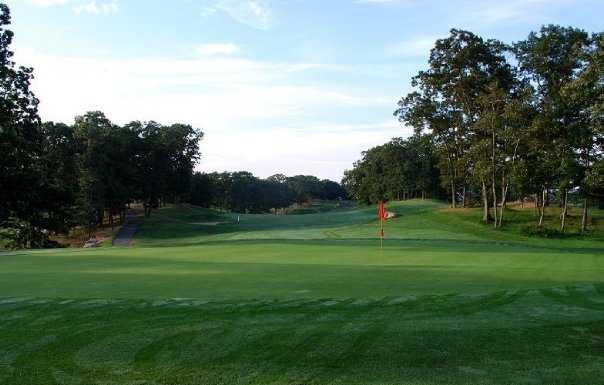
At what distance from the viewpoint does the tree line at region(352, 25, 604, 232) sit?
39.3 meters

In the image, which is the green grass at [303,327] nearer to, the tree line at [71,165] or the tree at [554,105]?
the tree line at [71,165]

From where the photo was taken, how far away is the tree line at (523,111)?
3931 cm

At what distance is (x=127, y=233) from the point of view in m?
55.8

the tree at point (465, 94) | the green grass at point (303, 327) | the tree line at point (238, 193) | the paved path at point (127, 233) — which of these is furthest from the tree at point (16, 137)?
the tree line at point (238, 193)

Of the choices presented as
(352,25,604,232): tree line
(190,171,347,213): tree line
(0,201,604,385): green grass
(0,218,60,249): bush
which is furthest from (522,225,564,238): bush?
(190,171,347,213): tree line

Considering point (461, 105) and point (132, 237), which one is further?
point (132, 237)

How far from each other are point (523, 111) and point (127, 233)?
3987 cm

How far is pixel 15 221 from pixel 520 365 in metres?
50.2

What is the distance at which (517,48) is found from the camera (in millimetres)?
45219

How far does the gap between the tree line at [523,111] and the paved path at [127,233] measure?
2909cm

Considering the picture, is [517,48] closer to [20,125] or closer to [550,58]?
[550,58]

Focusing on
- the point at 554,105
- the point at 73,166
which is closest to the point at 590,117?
the point at 554,105

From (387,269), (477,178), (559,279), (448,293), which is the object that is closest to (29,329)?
(448,293)

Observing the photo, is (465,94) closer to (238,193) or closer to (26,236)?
(26,236)
